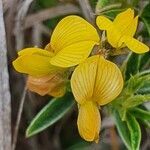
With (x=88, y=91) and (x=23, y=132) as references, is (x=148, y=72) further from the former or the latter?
(x=23, y=132)

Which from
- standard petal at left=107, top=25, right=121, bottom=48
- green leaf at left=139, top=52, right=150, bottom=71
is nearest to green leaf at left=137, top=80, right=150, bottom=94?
green leaf at left=139, top=52, right=150, bottom=71

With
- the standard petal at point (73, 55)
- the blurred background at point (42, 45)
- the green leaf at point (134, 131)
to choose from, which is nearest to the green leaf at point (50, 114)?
the blurred background at point (42, 45)

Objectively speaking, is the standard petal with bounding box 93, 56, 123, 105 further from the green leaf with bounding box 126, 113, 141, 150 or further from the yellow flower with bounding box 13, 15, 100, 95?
the green leaf with bounding box 126, 113, 141, 150

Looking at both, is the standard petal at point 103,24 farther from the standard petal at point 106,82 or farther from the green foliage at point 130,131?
the green foliage at point 130,131

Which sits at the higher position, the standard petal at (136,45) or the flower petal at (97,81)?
the standard petal at (136,45)

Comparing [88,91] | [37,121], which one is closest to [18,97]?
[37,121]

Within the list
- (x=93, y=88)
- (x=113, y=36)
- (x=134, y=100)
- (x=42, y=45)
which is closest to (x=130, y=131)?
(x=134, y=100)

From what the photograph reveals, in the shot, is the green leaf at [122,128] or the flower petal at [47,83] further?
the green leaf at [122,128]
